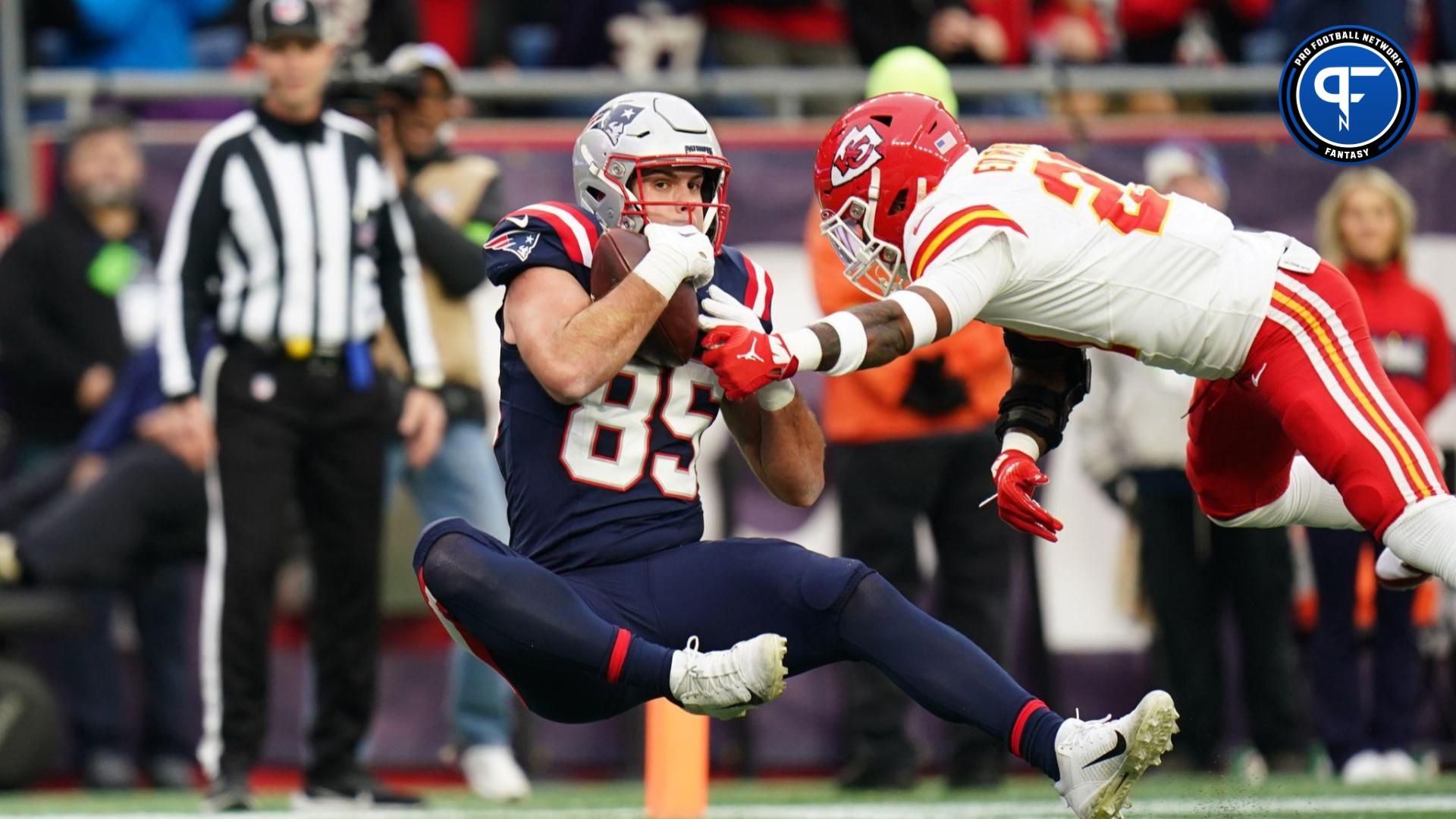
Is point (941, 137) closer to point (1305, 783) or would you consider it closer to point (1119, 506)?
point (1305, 783)

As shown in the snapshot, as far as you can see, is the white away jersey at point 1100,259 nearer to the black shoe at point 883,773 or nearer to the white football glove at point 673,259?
the white football glove at point 673,259

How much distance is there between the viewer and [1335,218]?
25.2 ft

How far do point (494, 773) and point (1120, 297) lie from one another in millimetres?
3145

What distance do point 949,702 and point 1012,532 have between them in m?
3.79

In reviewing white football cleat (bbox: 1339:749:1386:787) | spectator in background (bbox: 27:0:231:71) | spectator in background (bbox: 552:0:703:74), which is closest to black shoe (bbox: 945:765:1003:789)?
white football cleat (bbox: 1339:749:1386:787)

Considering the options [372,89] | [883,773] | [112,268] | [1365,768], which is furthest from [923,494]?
[112,268]

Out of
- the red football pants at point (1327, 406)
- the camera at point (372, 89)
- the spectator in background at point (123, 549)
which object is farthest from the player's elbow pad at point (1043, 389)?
the spectator in background at point (123, 549)

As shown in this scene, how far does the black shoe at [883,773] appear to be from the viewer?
23.0 ft

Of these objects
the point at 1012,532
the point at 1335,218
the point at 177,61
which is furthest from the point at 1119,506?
the point at 177,61

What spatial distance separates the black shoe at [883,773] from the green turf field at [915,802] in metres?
0.07

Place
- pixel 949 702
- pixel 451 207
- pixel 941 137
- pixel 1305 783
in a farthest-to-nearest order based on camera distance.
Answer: pixel 451 207 → pixel 1305 783 → pixel 941 137 → pixel 949 702

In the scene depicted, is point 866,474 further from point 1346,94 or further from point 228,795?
point 228,795

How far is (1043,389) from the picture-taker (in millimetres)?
5121

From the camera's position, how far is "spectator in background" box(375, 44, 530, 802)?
705 centimetres
